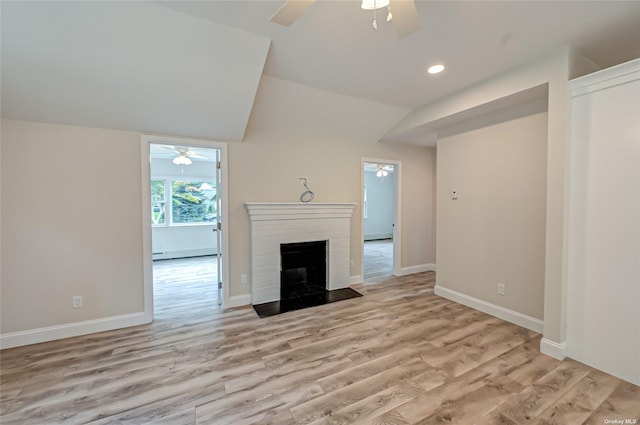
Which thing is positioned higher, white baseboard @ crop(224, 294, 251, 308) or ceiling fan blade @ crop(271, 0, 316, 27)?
ceiling fan blade @ crop(271, 0, 316, 27)

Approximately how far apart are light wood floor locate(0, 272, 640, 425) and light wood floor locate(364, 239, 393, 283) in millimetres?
1797

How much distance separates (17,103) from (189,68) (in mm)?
1604

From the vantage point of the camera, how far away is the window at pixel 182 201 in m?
6.62

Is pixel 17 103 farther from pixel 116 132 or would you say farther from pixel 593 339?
pixel 593 339

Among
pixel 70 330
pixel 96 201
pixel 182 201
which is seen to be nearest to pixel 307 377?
pixel 70 330

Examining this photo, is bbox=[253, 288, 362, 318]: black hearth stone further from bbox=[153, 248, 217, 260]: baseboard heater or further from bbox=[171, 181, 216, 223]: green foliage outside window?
bbox=[171, 181, 216, 223]: green foliage outside window

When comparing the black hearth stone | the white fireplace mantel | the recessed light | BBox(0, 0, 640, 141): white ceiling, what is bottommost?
the black hearth stone

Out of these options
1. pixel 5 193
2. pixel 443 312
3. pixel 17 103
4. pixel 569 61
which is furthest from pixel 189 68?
pixel 443 312

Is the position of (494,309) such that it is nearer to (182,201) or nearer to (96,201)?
(96,201)

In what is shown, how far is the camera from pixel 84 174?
9.07 ft

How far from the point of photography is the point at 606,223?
2.13 metres

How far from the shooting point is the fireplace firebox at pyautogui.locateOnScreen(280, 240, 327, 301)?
380 centimetres

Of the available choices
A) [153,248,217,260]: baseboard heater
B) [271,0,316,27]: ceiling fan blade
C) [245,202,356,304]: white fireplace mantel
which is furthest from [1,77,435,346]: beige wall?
[153,248,217,260]: baseboard heater

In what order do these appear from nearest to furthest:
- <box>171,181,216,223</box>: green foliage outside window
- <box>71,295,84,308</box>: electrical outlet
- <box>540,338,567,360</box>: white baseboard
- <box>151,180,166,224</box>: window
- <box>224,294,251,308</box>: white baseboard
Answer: <box>540,338,567,360</box>: white baseboard, <box>71,295,84,308</box>: electrical outlet, <box>224,294,251,308</box>: white baseboard, <box>151,180,166,224</box>: window, <box>171,181,216,223</box>: green foliage outside window
